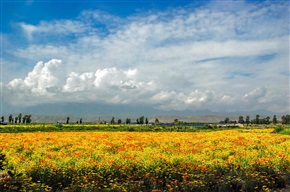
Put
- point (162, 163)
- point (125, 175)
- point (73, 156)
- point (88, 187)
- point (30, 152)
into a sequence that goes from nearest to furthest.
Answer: point (88, 187), point (125, 175), point (162, 163), point (73, 156), point (30, 152)

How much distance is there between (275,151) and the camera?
1670 centimetres

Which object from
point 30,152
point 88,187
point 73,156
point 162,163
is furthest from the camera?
point 30,152

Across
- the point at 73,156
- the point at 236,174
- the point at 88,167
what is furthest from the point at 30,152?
the point at 236,174

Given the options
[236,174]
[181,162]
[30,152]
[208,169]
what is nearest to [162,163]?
[181,162]

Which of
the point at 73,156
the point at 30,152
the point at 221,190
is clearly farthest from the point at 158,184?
the point at 30,152

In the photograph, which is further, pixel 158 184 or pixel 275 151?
pixel 275 151

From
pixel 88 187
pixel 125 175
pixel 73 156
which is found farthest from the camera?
pixel 73 156

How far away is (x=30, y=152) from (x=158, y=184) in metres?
9.43

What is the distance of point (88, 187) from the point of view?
8.77 metres

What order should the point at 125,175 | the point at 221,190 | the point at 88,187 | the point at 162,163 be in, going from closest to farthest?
the point at 88,187
the point at 221,190
the point at 125,175
the point at 162,163

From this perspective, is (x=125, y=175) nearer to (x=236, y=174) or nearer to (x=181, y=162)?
(x=181, y=162)

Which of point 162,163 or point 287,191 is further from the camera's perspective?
point 162,163

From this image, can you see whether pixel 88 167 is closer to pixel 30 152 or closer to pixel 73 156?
pixel 73 156

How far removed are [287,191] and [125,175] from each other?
5.82m
